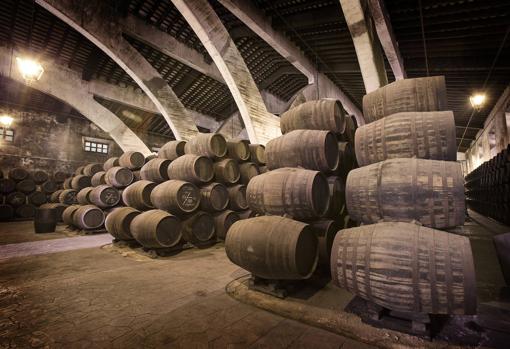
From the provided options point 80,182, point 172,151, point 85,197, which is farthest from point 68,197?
point 172,151

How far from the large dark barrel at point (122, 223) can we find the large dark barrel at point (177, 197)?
0.86m

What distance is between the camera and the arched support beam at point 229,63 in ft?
25.5

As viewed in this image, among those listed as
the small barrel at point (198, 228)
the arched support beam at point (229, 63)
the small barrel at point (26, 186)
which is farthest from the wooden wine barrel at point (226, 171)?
the small barrel at point (26, 186)

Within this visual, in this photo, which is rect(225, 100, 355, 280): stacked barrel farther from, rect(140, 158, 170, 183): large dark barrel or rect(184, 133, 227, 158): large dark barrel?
rect(140, 158, 170, 183): large dark barrel

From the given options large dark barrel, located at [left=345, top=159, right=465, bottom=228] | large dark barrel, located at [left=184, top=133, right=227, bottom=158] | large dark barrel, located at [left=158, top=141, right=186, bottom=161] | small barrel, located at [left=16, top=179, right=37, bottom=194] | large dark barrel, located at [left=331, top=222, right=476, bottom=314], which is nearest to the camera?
large dark barrel, located at [left=331, top=222, right=476, bottom=314]

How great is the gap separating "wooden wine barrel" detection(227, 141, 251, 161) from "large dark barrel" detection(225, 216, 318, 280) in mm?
4095

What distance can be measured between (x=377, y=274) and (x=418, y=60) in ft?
35.0

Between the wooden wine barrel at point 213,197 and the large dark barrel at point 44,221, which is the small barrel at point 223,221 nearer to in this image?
the wooden wine barrel at point 213,197

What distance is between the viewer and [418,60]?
31.3 ft

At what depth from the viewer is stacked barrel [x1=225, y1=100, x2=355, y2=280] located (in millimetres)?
2898

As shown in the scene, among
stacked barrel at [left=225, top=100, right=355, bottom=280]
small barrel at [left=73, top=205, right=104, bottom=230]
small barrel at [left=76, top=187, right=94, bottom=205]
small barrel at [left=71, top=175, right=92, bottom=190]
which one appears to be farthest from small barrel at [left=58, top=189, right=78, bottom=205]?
stacked barrel at [left=225, top=100, right=355, bottom=280]

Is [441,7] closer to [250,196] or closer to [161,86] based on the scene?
[250,196]

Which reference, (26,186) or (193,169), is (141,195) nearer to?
(193,169)

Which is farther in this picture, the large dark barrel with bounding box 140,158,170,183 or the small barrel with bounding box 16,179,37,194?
the small barrel with bounding box 16,179,37,194
